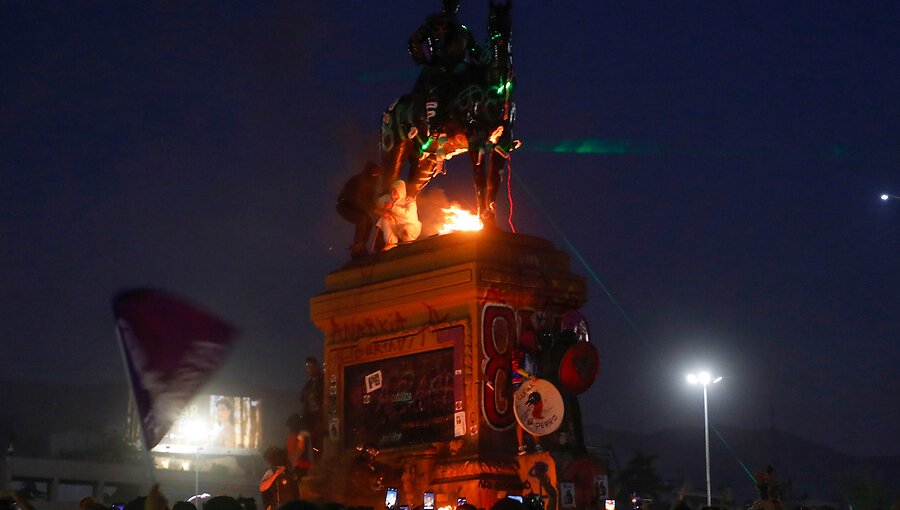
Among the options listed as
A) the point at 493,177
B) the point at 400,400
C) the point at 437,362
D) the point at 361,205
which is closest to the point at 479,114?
the point at 493,177

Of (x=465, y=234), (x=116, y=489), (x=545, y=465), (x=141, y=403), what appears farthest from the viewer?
(x=116, y=489)

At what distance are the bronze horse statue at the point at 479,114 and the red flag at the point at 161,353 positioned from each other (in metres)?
10.7

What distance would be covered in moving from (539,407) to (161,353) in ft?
32.0

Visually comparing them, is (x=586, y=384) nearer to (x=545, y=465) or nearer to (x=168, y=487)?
(x=545, y=465)

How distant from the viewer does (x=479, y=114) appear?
23828 millimetres

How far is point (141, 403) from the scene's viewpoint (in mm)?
12688

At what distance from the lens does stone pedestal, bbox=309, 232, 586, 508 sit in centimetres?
2238

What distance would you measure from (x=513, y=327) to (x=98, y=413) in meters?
88.7

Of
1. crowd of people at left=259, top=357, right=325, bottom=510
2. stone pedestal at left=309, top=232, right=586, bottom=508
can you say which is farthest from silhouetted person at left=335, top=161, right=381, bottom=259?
crowd of people at left=259, top=357, right=325, bottom=510

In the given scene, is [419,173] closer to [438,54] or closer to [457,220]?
[457,220]

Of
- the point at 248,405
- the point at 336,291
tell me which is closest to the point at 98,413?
the point at 248,405

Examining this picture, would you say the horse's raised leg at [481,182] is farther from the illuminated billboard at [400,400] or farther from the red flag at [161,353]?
the red flag at [161,353]

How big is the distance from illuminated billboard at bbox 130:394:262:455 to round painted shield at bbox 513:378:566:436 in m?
71.4

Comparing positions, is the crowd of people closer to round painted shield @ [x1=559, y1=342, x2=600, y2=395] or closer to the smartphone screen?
the smartphone screen
